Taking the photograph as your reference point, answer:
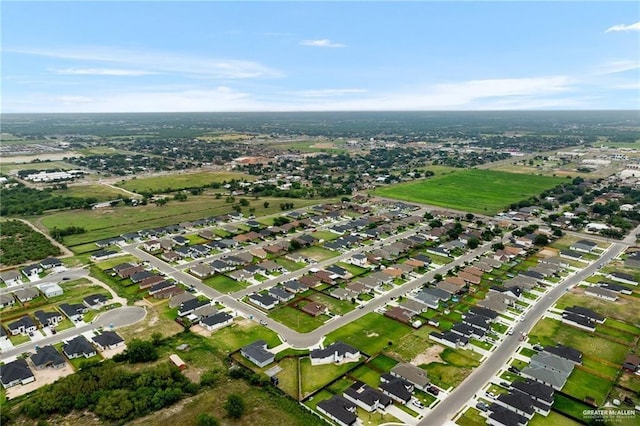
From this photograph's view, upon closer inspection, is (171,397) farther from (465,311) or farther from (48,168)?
(48,168)

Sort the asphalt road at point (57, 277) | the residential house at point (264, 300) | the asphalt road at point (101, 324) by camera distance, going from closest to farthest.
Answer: the asphalt road at point (101, 324) < the residential house at point (264, 300) < the asphalt road at point (57, 277)

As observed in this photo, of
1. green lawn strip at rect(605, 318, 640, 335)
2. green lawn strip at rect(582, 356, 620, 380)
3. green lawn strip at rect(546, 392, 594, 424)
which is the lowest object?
green lawn strip at rect(546, 392, 594, 424)

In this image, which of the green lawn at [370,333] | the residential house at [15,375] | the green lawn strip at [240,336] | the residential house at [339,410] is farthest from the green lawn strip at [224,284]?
the residential house at [339,410]

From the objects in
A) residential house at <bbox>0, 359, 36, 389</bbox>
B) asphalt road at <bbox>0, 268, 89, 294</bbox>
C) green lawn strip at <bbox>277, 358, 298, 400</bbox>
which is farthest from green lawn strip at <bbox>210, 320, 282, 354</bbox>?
asphalt road at <bbox>0, 268, 89, 294</bbox>

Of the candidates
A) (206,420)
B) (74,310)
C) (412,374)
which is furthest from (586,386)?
(74,310)

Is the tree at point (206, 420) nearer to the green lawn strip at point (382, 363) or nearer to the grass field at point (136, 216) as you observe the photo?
the green lawn strip at point (382, 363)

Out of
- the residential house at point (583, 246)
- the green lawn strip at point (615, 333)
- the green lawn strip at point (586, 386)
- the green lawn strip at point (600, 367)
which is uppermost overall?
the residential house at point (583, 246)

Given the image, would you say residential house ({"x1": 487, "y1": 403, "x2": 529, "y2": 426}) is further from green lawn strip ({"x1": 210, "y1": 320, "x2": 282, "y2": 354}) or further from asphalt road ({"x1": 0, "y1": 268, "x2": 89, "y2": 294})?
asphalt road ({"x1": 0, "y1": 268, "x2": 89, "y2": 294})
